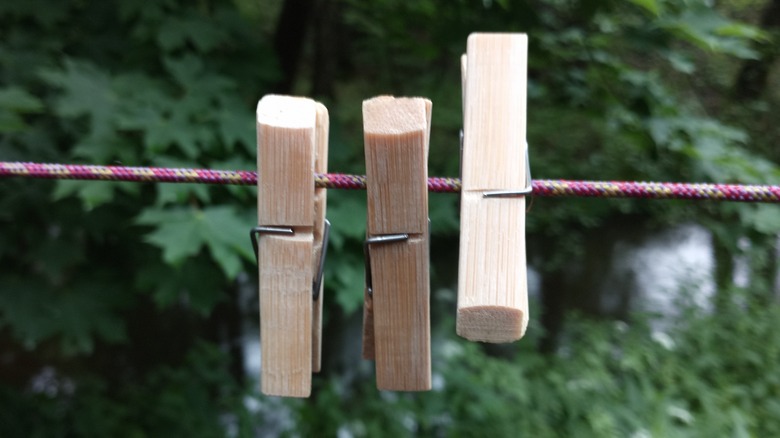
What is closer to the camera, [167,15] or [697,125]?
[697,125]

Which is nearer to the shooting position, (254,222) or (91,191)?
(91,191)

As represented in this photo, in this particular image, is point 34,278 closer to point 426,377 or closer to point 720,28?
point 426,377

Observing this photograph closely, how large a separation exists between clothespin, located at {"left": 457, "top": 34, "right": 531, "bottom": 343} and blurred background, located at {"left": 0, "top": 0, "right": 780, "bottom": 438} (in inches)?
32.5

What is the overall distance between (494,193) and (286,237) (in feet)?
0.83

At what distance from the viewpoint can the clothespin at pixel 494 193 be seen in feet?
2.20

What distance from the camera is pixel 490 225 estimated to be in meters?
0.69

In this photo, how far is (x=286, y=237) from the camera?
30.2 inches

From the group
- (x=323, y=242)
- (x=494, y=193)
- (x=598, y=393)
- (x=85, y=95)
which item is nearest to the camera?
(x=494, y=193)

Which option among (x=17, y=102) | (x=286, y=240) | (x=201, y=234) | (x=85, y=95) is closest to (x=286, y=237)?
(x=286, y=240)

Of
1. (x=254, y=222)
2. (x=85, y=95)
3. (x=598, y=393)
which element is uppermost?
(x=85, y=95)

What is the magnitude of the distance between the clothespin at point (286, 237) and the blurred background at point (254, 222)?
3.17 ft

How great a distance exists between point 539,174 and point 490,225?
5679 mm

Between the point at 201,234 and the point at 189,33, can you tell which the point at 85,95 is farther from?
the point at 201,234

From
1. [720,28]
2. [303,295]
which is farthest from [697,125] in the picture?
[303,295]
